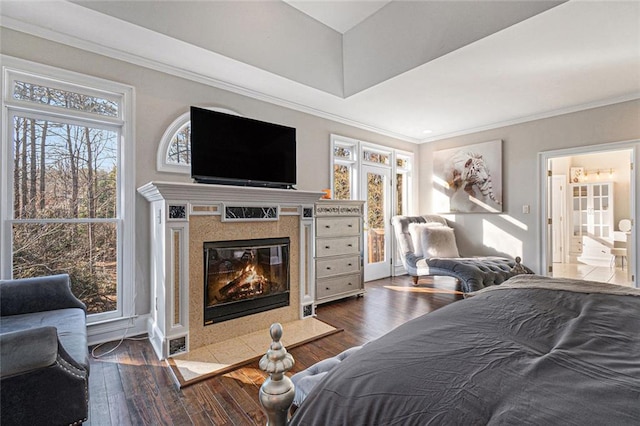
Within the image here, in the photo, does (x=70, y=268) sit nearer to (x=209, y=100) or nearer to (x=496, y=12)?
(x=209, y=100)

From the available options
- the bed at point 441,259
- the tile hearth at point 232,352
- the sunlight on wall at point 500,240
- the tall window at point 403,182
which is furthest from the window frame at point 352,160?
the tile hearth at point 232,352

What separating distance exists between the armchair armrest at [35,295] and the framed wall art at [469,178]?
207 inches

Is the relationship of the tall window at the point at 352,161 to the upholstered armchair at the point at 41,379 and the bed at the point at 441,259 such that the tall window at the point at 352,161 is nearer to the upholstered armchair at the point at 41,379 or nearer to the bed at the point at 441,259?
the bed at the point at 441,259

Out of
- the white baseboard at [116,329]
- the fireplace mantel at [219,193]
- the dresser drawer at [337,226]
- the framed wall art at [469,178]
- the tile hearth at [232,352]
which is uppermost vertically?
the framed wall art at [469,178]

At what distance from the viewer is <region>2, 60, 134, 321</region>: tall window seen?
234 cm

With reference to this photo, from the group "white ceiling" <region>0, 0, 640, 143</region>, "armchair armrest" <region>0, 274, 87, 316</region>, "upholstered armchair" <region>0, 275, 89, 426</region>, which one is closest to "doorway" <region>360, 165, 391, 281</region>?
"white ceiling" <region>0, 0, 640, 143</region>

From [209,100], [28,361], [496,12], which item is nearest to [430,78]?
[496,12]

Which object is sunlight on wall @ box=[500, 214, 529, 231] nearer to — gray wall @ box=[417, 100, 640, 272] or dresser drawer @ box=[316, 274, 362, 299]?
gray wall @ box=[417, 100, 640, 272]

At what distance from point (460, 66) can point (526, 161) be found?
2.45 m

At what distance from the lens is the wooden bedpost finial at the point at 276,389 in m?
0.89

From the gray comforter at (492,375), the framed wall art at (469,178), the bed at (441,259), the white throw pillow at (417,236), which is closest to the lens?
the gray comforter at (492,375)

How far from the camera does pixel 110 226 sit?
2.73 meters

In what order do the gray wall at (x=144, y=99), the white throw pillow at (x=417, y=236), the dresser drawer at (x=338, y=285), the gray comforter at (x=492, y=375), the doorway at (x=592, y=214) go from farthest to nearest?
the doorway at (x=592, y=214), the white throw pillow at (x=417, y=236), the dresser drawer at (x=338, y=285), the gray wall at (x=144, y=99), the gray comforter at (x=492, y=375)

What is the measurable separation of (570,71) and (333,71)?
8.16ft
